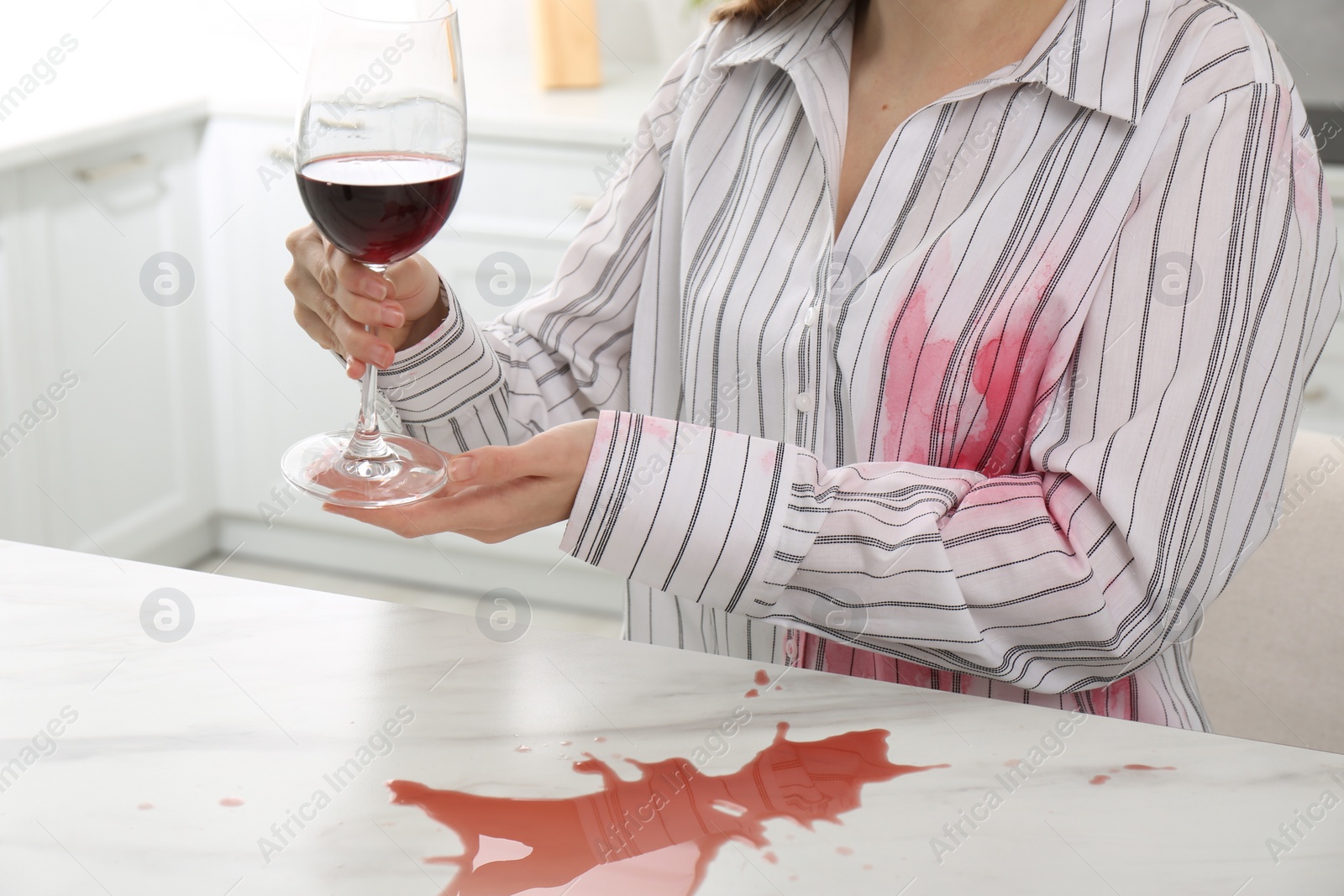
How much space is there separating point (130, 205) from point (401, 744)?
1.77 m

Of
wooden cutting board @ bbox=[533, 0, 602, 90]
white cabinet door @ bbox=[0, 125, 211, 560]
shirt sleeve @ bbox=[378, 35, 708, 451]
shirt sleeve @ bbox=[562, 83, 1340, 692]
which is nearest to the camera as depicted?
shirt sleeve @ bbox=[562, 83, 1340, 692]

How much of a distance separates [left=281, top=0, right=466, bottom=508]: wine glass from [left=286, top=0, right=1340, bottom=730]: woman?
0.28 feet

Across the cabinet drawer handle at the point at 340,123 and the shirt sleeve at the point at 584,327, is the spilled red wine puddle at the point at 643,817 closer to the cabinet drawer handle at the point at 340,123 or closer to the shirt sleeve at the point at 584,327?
the cabinet drawer handle at the point at 340,123

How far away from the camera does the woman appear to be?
744 mm

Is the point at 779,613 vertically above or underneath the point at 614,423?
underneath

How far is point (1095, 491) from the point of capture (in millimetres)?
759

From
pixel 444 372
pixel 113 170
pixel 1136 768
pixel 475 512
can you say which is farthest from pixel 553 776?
pixel 113 170

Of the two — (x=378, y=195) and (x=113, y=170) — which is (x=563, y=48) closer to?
(x=113, y=170)

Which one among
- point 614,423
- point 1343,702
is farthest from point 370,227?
point 1343,702

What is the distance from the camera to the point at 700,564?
2.41ft

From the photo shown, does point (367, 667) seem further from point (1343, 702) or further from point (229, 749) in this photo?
point (1343, 702)

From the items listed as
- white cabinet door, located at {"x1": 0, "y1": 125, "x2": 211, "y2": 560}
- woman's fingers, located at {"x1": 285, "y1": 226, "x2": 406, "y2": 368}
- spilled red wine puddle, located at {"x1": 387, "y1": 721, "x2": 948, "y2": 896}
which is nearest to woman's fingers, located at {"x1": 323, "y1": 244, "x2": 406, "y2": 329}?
woman's fingers, located at {"x1": 285, "y1": 226, "x2": 406, "y2": 368}

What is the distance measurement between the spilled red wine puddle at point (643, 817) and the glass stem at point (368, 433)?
227 mm

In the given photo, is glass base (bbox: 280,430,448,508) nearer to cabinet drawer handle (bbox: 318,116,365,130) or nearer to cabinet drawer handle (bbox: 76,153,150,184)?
cabinet drawer handle (bbox: 318,116,365,130)
